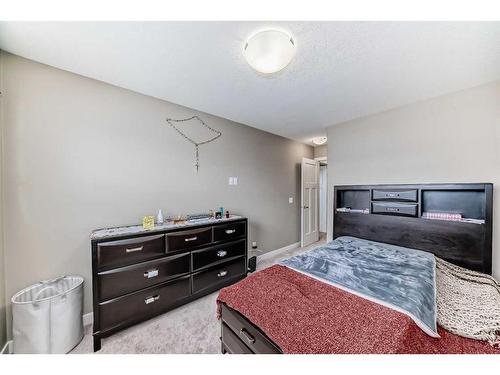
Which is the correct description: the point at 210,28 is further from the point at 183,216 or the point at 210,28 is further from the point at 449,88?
the point at 449,88

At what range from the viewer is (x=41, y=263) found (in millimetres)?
1646

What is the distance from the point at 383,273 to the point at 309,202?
2.83 m

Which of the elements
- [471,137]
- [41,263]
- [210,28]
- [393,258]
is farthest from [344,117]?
[41,263]

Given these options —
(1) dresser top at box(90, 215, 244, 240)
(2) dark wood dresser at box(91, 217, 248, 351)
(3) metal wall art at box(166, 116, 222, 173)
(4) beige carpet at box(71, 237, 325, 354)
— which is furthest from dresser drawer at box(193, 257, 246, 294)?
(3) metal wall art at box(166, 116, 222, 173)

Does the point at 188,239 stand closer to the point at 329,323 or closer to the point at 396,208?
the point at 329,323

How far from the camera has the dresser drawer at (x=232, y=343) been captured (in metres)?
1.17

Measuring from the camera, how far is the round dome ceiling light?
1.26 metres

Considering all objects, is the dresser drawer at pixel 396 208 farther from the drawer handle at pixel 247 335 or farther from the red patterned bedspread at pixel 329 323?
the drawer handle at pixel 247 335

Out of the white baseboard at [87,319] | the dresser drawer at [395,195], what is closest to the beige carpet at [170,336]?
the white baseboard at [87,319]

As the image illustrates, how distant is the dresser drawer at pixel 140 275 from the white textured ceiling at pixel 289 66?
1.81m

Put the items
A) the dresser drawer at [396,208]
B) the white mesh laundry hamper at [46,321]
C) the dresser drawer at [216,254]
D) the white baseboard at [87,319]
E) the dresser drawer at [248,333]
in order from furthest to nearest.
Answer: the dresser drawer at [396,208]
the dresser drawer at [216,254]
the white baseboard at [87,319]
the white mesh laundry hamper at [46,321]
the dresser drawer at [248,333]

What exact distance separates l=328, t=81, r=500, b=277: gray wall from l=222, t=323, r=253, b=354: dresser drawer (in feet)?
8.46

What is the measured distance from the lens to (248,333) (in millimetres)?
1119

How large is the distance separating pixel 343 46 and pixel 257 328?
2.01 m
